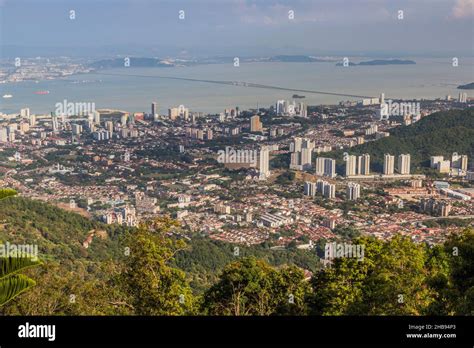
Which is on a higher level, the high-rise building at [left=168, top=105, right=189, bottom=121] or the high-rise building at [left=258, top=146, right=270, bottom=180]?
the high-rise building at [left=168, top=105, right=189, bottom=121]

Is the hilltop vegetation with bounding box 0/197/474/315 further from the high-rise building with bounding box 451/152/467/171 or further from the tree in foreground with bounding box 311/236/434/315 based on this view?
the high-rise building with bounding box 451/152/467/171

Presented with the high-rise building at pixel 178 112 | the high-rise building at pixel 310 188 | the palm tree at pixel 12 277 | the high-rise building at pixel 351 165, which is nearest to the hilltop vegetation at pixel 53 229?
the high-rise building at pixel 178 112

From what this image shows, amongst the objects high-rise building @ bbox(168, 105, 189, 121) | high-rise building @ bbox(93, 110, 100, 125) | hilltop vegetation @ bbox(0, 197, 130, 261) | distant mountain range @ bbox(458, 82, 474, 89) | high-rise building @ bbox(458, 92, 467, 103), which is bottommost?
hilltop vegetation @ bbox(0, 197, 130, 261)

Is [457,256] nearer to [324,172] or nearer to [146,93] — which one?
[324,172]

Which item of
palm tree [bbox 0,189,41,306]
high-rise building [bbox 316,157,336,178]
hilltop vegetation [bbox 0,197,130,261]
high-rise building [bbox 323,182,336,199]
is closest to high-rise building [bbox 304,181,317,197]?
high-rise building [bbox 323,182,336,199]

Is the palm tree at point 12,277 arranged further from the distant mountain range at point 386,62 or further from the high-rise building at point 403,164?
the high-rise building at point 403,164

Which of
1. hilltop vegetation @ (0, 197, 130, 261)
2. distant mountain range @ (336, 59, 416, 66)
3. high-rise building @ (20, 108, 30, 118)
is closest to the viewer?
hilltop vegetation @ (0, 197, 130, 261)
